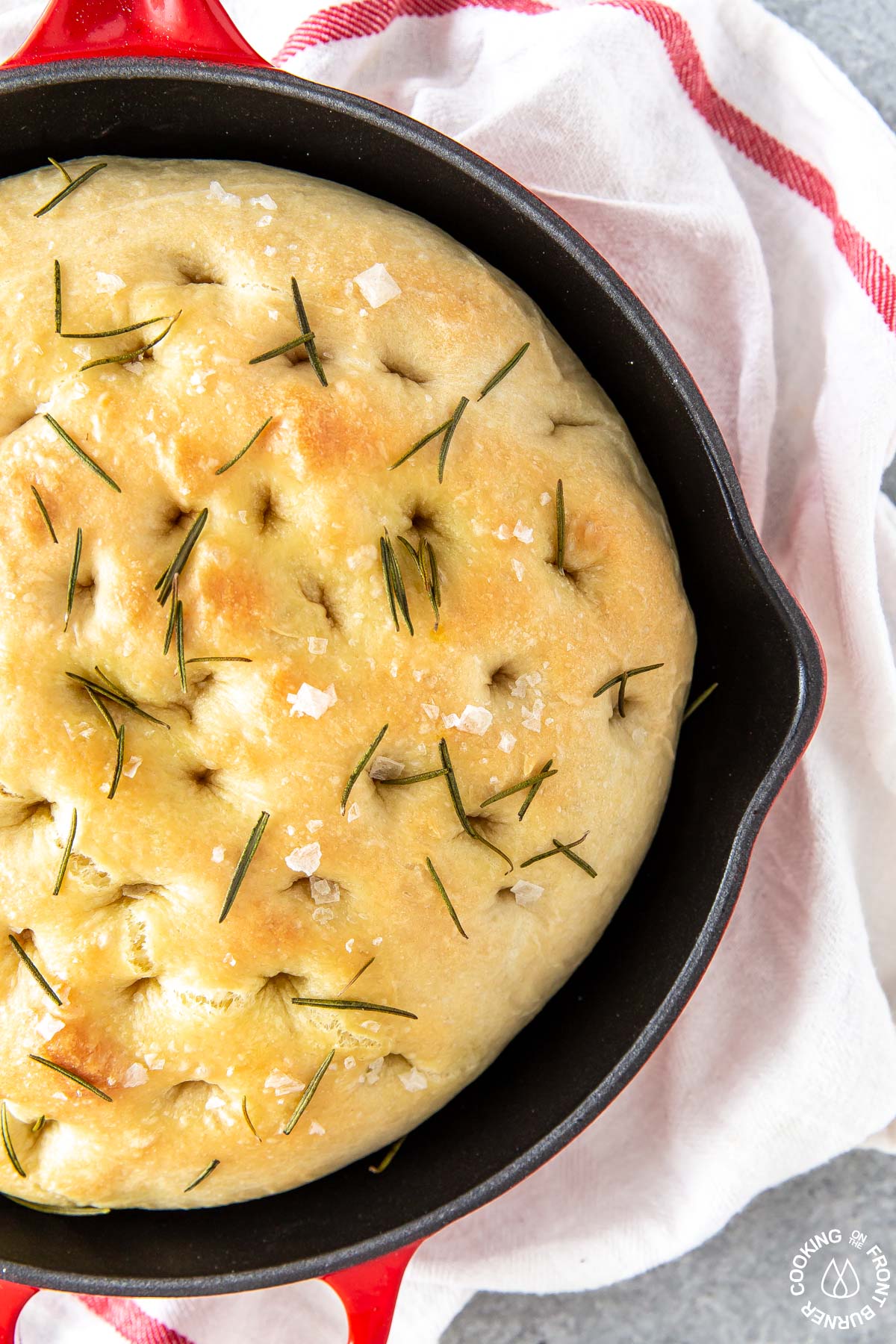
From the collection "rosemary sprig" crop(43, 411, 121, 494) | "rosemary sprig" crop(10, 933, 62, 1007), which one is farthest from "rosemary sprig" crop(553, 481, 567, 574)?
"rosemary sprig" crop(10, 933, 62, 1007)

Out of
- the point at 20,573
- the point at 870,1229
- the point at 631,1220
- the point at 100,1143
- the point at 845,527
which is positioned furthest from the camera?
the point at 870,1229

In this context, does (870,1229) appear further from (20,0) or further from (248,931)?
(20,0)

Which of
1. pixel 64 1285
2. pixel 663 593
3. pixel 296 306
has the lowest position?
pixel 64 1285

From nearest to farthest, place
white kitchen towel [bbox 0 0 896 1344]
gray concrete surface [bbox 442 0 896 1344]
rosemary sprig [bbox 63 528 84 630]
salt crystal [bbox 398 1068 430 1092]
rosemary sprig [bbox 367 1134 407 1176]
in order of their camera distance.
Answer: rosemary sprig [bbox 63 528 84 630] → salt crystal [bbox 398 1068 430 1092] → rosemary sprig [bbox 367 1134 407 1176] → white kitchen towel [bbox 0 0 896 1344] → gray concrete surface [bbox 442 0 896 1344]

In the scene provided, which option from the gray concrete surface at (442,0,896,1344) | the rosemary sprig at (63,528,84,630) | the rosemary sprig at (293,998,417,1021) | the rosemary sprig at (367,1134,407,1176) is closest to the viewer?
the rosemary sprig at (63,528,84,630)

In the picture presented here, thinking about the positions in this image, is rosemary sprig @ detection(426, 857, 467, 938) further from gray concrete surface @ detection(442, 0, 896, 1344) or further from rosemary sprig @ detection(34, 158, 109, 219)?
gray concrete surface @ detection(442, 0, 896, 1344)

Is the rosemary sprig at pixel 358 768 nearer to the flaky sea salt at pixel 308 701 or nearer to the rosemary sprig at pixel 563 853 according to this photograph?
the flaky sea salt at pixel 308 701

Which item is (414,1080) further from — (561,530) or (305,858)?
(561,530)

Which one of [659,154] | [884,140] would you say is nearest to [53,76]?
[659,154]
